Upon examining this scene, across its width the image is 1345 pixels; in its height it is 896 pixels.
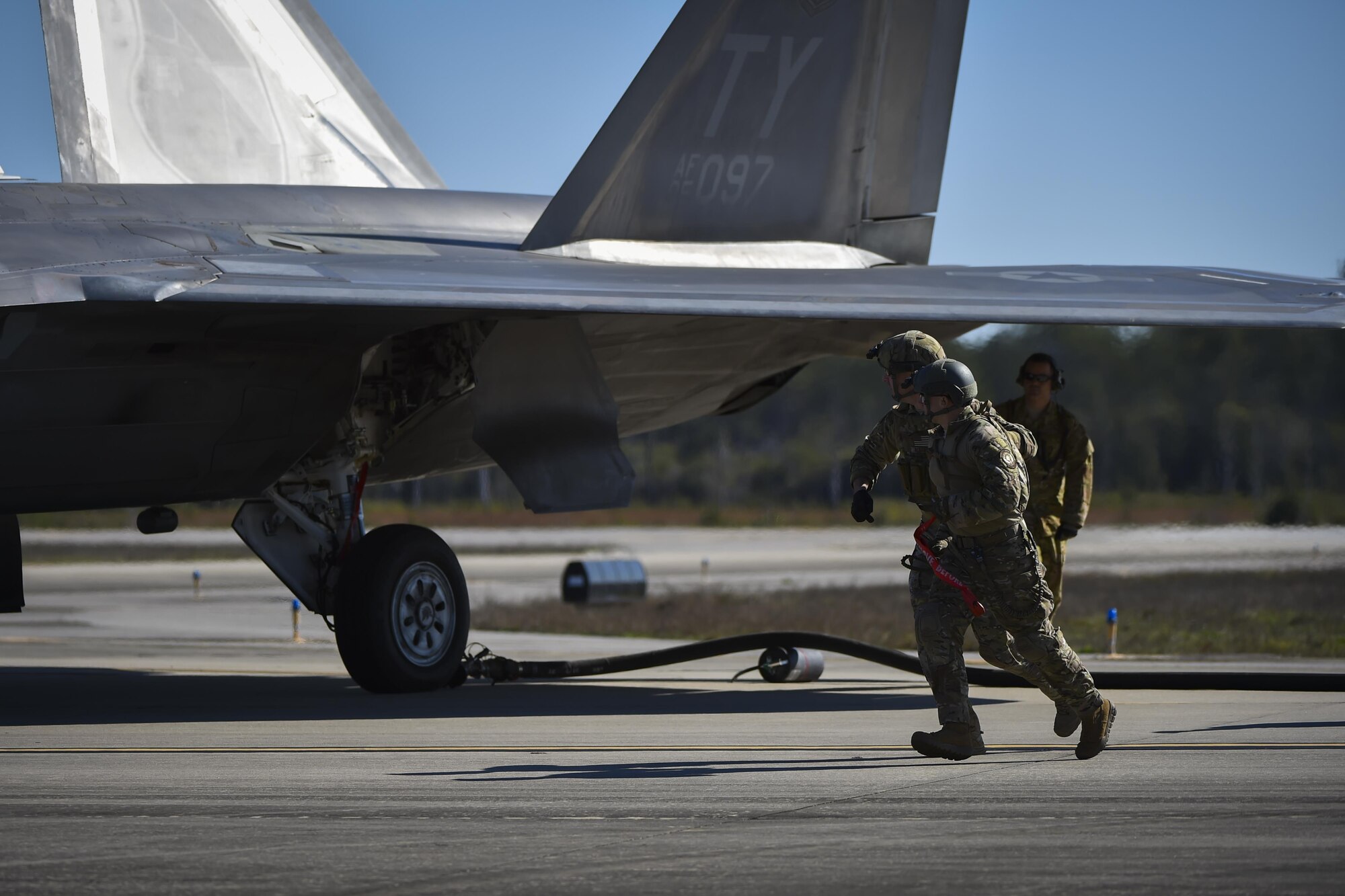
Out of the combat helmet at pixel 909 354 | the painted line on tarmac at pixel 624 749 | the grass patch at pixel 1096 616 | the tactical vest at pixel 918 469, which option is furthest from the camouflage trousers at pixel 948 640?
the grass patch at pixel 1096 616

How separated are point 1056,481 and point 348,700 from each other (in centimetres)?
481

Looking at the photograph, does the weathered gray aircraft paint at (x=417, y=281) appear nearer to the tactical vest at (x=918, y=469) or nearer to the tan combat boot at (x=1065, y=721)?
the tactical vest at (x=918, y=469)

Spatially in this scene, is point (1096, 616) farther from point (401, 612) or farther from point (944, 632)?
point (944, 632)

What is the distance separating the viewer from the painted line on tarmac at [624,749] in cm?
750

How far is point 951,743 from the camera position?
276 inches

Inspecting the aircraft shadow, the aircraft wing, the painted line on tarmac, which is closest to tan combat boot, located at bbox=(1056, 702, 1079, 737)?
the painted line on tarmac

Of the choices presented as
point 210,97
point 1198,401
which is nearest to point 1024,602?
point 210,97

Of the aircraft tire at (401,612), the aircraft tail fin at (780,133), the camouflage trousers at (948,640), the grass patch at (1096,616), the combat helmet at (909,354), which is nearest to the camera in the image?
the camouflage trousers at (948,640)

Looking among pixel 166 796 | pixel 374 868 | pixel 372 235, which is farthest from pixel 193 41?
pixel 374 868

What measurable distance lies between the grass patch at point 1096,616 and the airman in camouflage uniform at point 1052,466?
214 inches

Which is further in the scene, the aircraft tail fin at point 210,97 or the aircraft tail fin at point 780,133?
the aircraft tail fin at point 210,97

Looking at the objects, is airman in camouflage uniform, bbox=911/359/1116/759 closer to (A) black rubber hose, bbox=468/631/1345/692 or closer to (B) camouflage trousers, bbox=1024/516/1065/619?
(A) black rubber hose, bbox=468/631/1345/692

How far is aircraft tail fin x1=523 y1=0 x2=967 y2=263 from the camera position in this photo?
11500 millimetres

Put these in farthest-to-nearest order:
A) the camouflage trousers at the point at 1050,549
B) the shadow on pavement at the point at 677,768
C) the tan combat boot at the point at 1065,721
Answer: the camouflage trousers at the point at 1050,549 → the tan combat boot at the point at 1065,721 → the shadow on pavement at the point at 677,768
